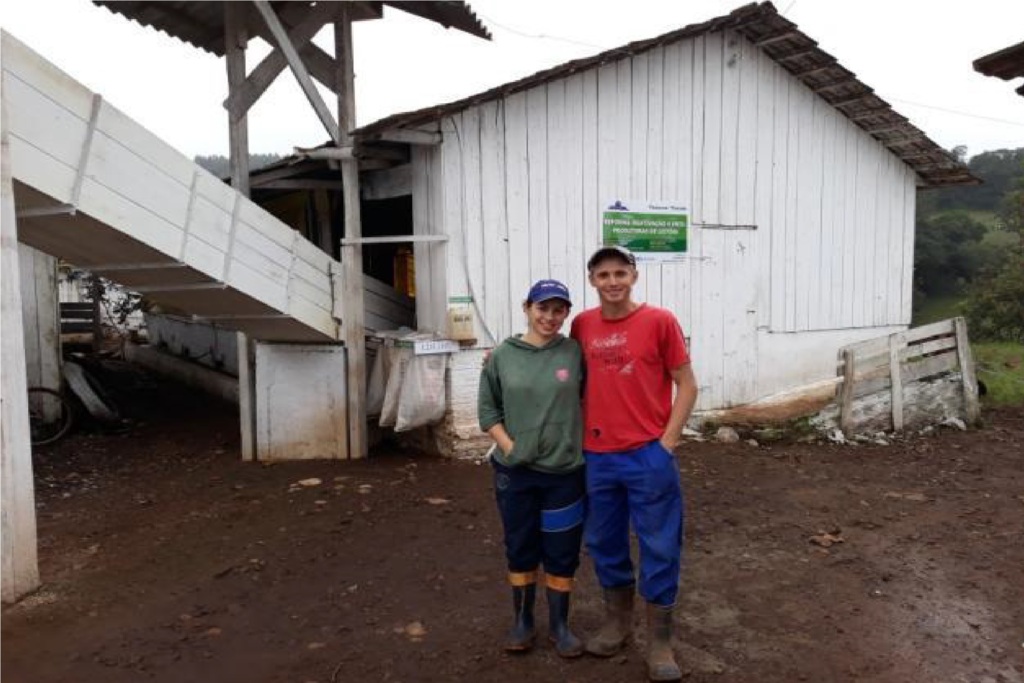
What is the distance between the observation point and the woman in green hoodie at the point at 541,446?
298cm

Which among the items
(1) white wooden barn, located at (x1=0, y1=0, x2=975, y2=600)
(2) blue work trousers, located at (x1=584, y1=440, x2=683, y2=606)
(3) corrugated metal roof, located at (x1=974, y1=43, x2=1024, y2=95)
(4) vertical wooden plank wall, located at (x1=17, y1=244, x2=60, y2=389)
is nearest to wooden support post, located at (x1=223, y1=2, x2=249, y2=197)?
(1) white wooden barn, located at (x1=0, y1=0, x2=975, y2=600)

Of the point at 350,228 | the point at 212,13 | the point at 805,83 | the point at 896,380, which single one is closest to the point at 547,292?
the point at 350,228

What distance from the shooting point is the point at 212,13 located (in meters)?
6.96

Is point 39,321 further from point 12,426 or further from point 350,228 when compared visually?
point 12,426

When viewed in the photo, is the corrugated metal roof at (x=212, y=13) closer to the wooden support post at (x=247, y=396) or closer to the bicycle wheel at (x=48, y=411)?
the wooden support post at (x=247, y=396)

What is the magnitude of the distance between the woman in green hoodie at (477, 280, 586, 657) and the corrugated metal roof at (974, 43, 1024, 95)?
7.49 ft

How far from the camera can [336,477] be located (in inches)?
242

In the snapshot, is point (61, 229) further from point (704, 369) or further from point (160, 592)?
point (704, 369)

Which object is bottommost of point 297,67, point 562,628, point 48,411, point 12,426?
point 562,628

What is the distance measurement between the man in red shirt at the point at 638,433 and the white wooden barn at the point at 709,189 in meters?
3.49

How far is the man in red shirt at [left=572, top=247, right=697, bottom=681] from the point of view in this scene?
115 inches

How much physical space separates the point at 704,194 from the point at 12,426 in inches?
254

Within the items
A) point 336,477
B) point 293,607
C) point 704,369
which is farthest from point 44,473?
point 704,369

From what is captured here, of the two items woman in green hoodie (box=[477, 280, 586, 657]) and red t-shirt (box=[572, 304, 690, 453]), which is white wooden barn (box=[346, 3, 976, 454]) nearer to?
woman in green hoodie (box=[477, 280, 586, 657])
